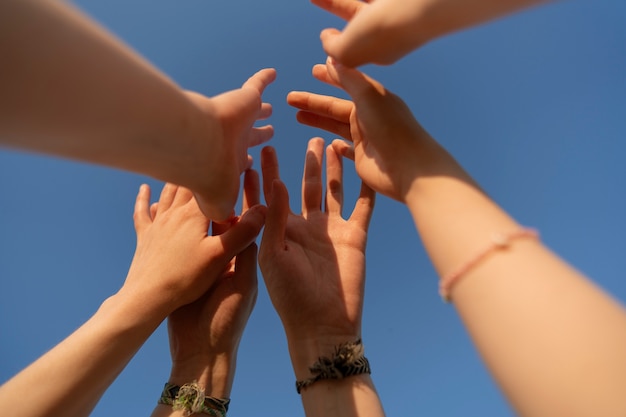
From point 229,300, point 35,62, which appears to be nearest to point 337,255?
point 229,300

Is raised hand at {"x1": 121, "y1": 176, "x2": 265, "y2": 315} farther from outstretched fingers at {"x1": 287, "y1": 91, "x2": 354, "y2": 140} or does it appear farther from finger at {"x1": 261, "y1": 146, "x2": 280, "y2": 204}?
outstretched fingers at {"x1": 287, "y1": 91, "x2": 354, "y2": 140}

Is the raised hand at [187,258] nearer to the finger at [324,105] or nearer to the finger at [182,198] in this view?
the finger at [182,198]

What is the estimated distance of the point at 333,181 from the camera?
187 cm

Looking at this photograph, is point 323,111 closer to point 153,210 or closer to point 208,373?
point 153,210

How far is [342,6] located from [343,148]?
0.66 metres

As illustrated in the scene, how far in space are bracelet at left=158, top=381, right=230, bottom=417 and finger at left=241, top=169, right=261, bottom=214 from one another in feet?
2.41

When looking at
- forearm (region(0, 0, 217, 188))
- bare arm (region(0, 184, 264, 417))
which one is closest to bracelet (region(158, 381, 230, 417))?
bare arm (region(0, 184, 264, 417))

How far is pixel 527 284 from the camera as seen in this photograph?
1.96 ft

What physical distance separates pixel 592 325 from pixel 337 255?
1.16 m

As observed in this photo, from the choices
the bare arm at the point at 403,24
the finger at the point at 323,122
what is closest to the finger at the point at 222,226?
the finger at the point at 323,122

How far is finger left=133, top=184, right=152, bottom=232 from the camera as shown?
1959mm

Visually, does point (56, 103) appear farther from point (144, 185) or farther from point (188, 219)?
point (144, 185)

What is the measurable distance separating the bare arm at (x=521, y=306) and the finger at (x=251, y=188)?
3.11 feet

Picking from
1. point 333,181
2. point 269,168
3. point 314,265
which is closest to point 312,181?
point 333,181
